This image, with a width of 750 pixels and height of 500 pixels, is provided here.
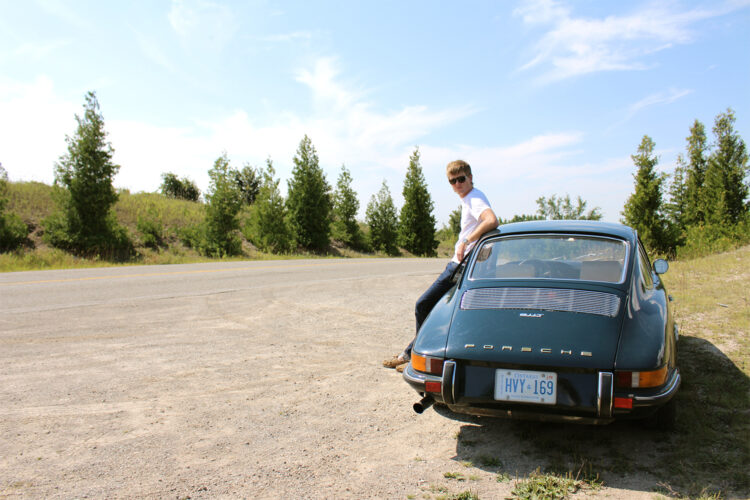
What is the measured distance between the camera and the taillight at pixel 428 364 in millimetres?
3240

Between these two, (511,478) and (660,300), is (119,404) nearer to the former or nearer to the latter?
(511,478)

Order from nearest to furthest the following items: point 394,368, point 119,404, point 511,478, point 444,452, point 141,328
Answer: point 511,478 → point 444,452 → point 119,404 → point 394,368 → point 141,328

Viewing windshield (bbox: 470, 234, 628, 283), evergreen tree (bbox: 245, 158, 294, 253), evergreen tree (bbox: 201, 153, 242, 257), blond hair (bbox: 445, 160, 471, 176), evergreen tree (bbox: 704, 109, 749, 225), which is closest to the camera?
windshield (bbox: 470, 234, 628, 283)

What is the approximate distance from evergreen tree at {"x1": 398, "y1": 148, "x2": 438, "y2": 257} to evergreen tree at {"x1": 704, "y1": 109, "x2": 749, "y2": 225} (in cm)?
2193

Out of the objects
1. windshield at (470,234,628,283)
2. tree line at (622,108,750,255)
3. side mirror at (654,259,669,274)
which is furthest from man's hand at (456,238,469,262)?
tree line at (622,108,750,255)

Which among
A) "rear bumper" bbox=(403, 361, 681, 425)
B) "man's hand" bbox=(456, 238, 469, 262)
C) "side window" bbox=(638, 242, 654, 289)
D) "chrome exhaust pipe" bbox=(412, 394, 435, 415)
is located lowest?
"chrome exhaust pipe" bbox=(412, 394, 435, 415)

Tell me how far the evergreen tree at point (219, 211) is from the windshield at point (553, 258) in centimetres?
2442

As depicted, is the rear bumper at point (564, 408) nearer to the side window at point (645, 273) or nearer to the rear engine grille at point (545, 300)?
the rear engine grille at point (545, 300)

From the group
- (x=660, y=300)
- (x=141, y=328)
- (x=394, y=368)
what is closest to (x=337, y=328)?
(x=394, y=368)

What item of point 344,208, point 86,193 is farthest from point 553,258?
point 344,208

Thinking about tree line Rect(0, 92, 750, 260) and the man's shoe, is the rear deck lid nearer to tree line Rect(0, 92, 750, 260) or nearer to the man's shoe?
the man's shoe

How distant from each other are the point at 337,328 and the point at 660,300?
4.71 meters

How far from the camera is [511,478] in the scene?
2.92 metres

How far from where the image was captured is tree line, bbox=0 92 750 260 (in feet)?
73.0
